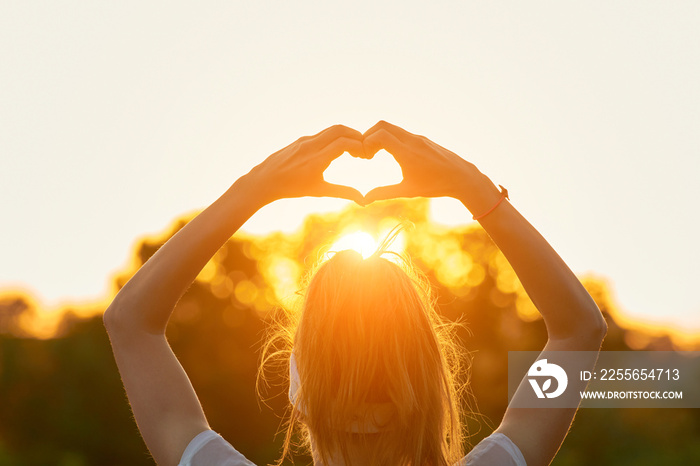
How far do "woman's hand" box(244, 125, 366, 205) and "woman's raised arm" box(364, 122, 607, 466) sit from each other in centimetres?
9

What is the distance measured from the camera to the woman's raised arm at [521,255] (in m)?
2.40

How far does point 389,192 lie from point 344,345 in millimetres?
509

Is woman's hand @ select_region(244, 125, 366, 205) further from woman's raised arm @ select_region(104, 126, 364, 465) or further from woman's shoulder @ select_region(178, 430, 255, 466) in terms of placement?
woman's shoulder @ select_region(178, 430, 255, 466)

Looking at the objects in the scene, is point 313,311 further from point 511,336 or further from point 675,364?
point 511,336

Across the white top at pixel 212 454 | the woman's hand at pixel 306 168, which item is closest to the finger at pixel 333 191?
the woman's hand at pixel 306 168

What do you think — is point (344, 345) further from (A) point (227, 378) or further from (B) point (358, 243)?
(A) point (227, 378)

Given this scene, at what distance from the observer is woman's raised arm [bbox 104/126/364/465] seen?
7.39 feet

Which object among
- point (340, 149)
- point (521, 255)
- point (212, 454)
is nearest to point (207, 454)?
point (212, 454)

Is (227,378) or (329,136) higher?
(227,378)

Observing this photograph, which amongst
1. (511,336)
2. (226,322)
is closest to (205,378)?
(226,322)

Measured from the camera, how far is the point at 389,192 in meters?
2.37

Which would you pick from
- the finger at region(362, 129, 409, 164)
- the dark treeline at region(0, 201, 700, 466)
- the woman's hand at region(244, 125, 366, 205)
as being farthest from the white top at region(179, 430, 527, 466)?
the dark treeline at region(0, 201, 700, 466)

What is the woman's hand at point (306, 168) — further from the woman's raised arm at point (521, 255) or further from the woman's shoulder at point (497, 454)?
the woman's shoulder at point (497, 454)

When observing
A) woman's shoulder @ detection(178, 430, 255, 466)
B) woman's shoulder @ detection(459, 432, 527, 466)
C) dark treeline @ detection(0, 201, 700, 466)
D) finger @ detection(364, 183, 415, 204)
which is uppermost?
dark treeline @ detection(0, 201, 700, 466)
